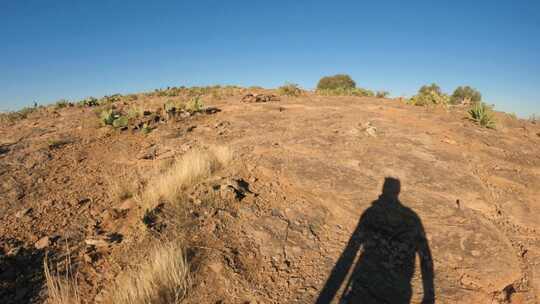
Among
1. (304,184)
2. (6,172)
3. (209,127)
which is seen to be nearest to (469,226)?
(304,184)

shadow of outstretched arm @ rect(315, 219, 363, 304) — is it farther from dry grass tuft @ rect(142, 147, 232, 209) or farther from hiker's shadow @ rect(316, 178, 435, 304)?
dry grass tuft @ rect(142, 147, 232, 209)

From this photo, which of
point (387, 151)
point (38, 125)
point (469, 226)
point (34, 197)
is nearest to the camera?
point (469, 226)

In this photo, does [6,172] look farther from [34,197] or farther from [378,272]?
[378,272]

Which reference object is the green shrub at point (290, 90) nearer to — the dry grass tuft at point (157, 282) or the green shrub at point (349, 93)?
the green shrub at point (349, 93)

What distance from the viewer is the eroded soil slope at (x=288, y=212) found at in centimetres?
317

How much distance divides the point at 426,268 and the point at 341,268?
105 cm

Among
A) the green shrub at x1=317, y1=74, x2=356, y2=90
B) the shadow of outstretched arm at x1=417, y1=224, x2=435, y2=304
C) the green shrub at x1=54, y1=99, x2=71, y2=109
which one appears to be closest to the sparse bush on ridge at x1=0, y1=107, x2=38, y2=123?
the green shrub at x1=54, y1=99, x2=71, y2=109

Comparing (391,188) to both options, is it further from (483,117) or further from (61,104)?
(61,104)

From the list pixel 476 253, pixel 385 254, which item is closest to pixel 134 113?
pixel 385 254

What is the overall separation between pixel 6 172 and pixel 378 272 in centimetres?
598

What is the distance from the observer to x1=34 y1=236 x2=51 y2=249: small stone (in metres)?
3.52

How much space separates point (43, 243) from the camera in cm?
355

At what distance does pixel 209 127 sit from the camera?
7.19m

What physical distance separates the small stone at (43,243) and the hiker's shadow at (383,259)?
3.16 m
